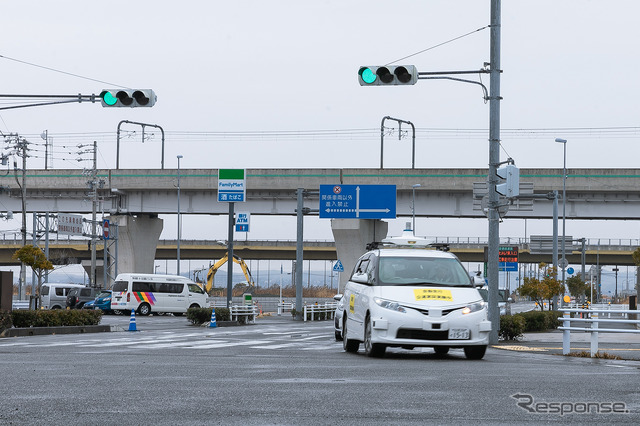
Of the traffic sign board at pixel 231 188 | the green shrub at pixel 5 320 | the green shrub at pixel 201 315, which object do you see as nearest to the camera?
the green shrub at pixel 5 320

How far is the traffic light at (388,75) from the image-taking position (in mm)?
20031

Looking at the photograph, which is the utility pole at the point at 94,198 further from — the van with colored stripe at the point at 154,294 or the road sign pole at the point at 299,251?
the road sign pole at the point at 299,251

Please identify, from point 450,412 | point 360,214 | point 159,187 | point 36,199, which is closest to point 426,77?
point 450,412

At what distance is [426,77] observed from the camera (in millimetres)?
21484

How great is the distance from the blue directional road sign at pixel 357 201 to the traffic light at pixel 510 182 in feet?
89.2

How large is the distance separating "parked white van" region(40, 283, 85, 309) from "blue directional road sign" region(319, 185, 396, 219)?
17526 millimetres

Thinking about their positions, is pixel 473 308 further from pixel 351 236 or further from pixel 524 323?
pixel 351 236

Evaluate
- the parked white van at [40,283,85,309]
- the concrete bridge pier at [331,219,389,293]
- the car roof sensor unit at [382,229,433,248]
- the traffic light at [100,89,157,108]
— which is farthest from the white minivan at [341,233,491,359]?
the parked white van at [40,283,85,309]

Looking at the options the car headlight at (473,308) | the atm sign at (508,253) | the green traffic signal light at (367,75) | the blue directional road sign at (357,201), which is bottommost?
the car headlight at (473,308)

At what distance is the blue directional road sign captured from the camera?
4791 cm

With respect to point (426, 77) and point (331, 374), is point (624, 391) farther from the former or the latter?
point (426, 77)

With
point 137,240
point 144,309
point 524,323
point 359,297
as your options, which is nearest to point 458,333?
point 359,297

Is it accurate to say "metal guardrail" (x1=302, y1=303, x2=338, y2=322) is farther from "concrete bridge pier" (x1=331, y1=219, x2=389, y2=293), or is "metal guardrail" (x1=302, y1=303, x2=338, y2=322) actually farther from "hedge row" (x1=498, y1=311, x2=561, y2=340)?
"hedge row" (x1=498, y1=311, x2=561, y2=340)

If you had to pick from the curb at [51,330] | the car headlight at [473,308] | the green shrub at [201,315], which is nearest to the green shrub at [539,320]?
the green shrub at [201,315]
